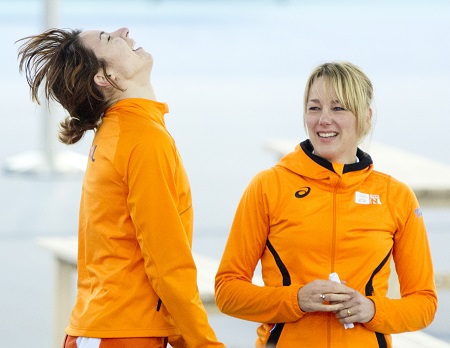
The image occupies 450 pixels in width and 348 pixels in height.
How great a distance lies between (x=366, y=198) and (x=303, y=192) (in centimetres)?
15

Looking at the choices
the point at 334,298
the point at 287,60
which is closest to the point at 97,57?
the point at 334,298

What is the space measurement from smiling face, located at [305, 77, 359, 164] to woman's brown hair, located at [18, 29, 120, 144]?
0.49 metres

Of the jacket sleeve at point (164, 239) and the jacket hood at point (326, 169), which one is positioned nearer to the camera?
the jacket sleeve at point (164, 239)

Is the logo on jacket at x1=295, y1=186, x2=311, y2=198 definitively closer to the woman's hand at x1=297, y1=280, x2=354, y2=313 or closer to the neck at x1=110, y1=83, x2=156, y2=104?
the woman's hand at x1=297, y1=280, x2=354, y2=313

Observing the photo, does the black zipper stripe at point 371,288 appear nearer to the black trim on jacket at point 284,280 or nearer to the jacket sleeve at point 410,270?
the jacket sleeve at point 410,270

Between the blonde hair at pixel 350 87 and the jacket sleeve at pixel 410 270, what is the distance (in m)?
0.19

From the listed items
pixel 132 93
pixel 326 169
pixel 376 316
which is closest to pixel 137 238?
pixel 132 93

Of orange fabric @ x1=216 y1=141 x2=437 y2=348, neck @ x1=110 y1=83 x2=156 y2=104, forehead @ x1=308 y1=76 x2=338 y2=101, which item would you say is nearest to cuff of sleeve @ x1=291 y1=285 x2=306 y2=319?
orange fabric @ x1=216 y1=141 x2=437 y2=348

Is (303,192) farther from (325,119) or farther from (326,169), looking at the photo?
(325,119)

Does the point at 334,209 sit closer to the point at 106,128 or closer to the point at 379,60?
the point at 106,128

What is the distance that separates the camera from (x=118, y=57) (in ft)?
7.99

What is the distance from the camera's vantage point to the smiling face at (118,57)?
2.43m

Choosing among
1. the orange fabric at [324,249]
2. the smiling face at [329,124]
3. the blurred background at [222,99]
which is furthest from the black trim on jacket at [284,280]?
the blurred background at [222,99]

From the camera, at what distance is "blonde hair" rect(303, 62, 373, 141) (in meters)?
2.44
